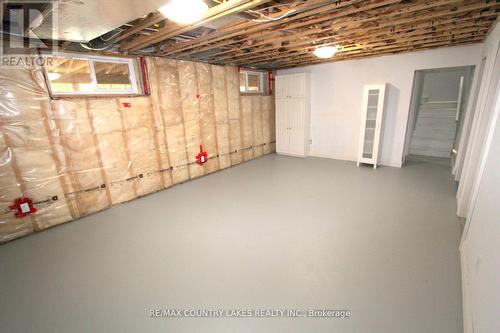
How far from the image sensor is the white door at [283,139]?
611 centimetres

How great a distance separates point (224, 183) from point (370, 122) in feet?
11.3

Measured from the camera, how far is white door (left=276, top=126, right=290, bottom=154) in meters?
6.11

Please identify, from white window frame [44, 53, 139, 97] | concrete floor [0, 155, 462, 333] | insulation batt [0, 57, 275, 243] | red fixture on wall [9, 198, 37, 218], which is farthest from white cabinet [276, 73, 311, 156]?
red fixture on wall [9, 198, 37, 218]

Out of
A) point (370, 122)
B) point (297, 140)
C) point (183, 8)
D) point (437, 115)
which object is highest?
point (183, 8)

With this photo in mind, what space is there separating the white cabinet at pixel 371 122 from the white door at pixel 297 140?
1448mm

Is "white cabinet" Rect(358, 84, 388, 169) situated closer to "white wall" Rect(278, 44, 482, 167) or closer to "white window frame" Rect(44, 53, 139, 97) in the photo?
"white wall" Rect(278, 44, 482, 167)

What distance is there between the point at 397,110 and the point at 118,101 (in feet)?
17.5

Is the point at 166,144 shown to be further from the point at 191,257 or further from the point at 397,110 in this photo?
the point at 397,110

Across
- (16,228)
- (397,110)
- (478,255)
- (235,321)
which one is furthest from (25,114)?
(397,110)

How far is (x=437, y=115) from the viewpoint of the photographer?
303 inches

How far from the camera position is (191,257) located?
2.28 metres

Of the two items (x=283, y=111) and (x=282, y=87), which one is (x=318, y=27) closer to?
(x=282, y=87)

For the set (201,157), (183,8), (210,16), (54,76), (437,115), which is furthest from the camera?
(437,115)

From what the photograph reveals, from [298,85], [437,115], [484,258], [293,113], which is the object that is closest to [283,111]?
[293,113]
